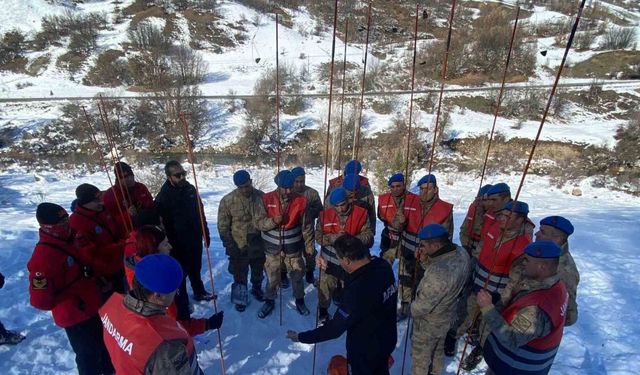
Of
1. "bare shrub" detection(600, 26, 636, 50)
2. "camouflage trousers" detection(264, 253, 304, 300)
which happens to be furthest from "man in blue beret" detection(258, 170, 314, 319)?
"bare shrub" detection(600, 26, 636, 50)

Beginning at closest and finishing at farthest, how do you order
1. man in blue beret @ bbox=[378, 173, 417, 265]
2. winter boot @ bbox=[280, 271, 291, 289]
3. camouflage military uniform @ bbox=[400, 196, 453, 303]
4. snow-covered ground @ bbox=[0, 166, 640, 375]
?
snow-covered ground @ bbox=[0, 166, 640, 375]
man in blue beret @ bbox=[378, 173, 417, 265]
camouflage military uniform @ bbox=[400, 196, 453, 303]
winter boot @ bbox=[280, 271, 291, 289]

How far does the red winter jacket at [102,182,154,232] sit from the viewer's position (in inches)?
165

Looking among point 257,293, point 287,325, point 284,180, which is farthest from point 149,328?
point 257,293

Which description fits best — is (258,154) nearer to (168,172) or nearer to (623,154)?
(168,172)

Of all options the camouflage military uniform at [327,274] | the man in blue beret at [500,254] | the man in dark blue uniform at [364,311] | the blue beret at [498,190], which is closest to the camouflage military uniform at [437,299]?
the man in dark blue uniform at [364,311]

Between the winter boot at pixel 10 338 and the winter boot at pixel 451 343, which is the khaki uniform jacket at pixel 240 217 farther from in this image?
the winter boot at pixel 451 343

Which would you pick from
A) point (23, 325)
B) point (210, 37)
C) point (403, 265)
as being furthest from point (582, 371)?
point (210, 37)

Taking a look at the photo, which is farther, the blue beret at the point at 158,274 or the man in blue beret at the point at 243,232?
the man in blue beret at the point at 243,232

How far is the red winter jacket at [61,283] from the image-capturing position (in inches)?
116

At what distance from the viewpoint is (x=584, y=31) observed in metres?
37.0

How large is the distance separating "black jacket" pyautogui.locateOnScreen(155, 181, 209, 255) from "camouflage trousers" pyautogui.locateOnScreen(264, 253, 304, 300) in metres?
0.88

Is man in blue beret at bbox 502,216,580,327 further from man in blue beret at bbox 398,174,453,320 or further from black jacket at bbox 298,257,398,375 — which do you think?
black jacket at bbox 298,257,398,375

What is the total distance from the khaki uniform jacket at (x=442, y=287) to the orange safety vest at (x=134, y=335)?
1.93 meters

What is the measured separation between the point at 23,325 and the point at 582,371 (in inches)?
252
